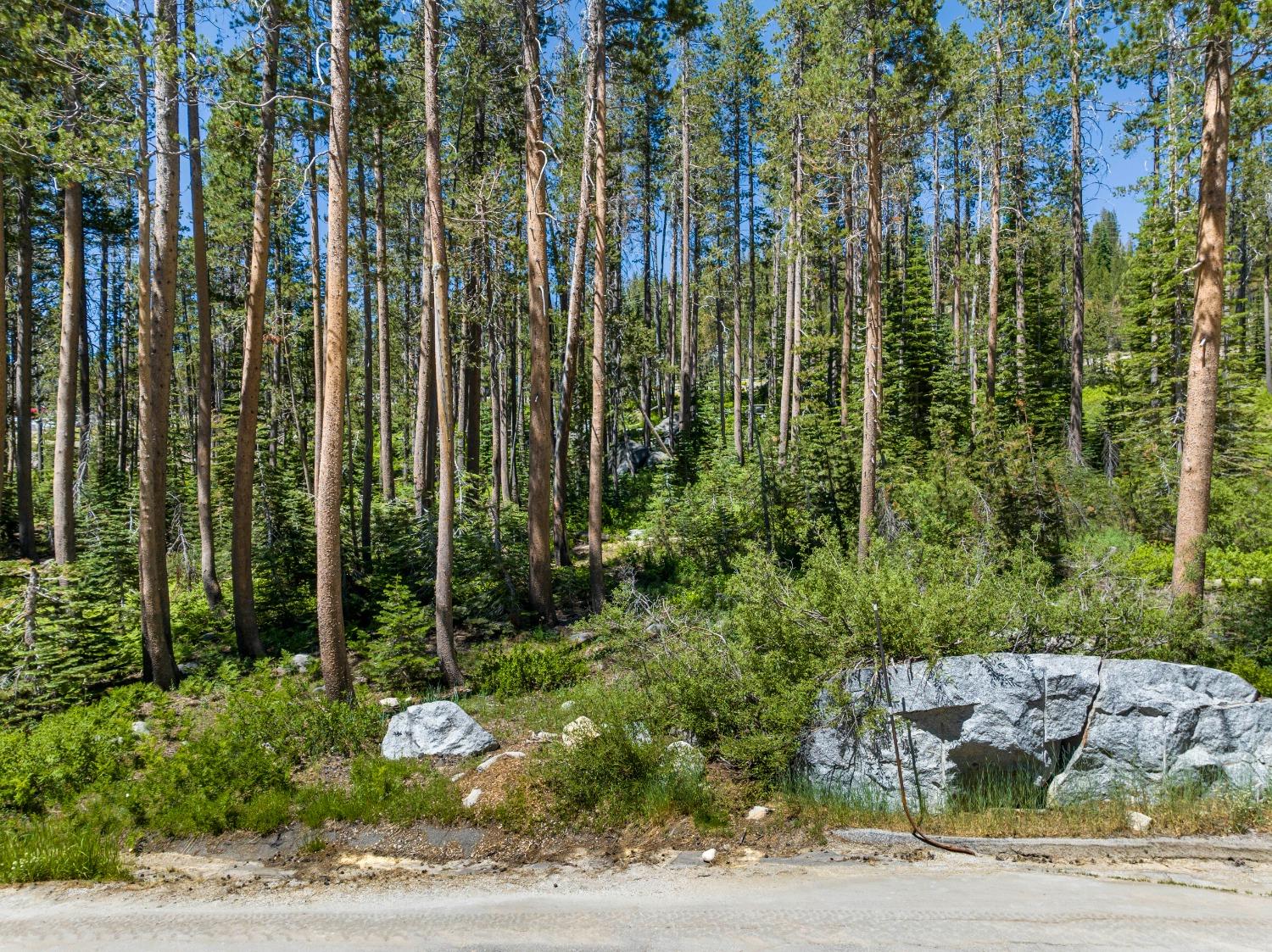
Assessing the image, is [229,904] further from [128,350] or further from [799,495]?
[128,350]

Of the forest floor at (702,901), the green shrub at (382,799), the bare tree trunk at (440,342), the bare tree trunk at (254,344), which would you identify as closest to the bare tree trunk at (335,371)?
the bare tree trunk at (440,342)

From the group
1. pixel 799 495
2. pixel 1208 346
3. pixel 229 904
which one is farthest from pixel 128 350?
pixel 1208 346

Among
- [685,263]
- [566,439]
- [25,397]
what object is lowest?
[566,439]

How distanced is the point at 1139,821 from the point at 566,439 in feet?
38.8

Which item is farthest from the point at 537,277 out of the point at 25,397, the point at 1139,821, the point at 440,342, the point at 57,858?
the point at 25,397

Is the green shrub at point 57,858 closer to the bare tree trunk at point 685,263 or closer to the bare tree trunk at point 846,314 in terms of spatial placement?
the bare tree trunk at point 846,314

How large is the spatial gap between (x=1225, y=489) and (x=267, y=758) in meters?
15.7

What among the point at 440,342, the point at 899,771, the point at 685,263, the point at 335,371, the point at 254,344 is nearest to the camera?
the point at 899,771

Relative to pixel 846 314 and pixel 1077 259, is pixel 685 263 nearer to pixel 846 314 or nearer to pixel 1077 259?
pixel 846 314

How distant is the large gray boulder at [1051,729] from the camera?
624cm

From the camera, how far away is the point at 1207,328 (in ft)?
28.6

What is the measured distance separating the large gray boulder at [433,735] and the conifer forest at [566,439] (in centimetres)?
51

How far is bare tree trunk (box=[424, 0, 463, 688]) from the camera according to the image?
10578mm

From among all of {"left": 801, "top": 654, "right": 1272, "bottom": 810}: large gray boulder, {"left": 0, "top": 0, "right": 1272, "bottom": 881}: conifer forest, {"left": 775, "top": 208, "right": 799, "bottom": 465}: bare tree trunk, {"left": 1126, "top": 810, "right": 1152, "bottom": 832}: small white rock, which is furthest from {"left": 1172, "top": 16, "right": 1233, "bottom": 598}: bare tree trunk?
{"left": 775, "top": 208, "right": 799, "bottom": 465}: bare tree trunk
